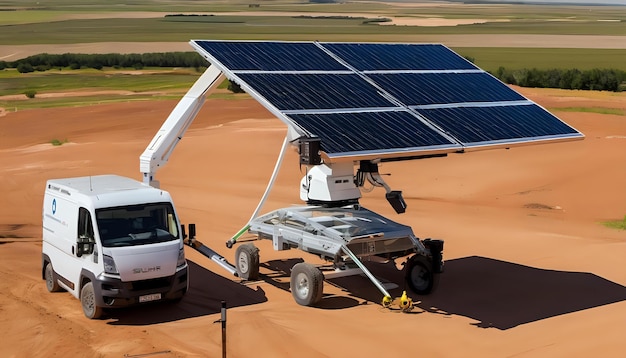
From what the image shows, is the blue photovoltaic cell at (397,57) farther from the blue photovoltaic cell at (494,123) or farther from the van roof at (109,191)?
the van roof at (109,191)

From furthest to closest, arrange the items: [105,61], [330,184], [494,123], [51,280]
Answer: [105,61] < [494,123] < [51,280] < [330,184]

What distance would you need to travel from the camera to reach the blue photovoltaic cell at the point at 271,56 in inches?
782

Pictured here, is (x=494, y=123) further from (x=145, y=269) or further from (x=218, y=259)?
(x=145, y=269)

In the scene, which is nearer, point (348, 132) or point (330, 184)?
point (348, 132)

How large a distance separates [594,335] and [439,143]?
4.74 meters

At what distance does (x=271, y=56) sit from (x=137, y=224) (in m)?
5.52

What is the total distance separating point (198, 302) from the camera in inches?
723

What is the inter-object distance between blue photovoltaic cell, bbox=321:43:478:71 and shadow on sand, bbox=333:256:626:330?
15.9 feet

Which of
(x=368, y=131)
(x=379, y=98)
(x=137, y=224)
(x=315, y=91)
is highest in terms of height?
(x=315, y=91)

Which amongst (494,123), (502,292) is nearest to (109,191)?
(502,292)

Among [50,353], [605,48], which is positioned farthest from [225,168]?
[605,48]

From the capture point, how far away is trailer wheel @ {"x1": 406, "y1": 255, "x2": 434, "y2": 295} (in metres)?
18.7

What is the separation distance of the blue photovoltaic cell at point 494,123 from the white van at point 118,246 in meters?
6.10

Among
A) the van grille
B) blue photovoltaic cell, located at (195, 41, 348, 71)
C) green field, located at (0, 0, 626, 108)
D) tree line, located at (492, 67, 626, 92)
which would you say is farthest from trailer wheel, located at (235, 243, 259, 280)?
tree line, located at (492, 67, 626, 92)
